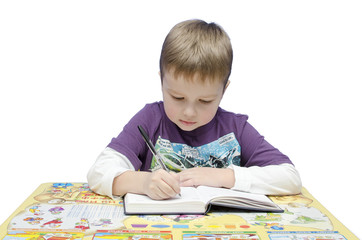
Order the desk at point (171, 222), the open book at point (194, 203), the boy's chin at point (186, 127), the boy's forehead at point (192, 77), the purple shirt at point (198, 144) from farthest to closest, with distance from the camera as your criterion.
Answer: the purple shirt at point (198, 144)
the boy's chin at point (186, 127)
the boy's forehead at point (192, 77)
the open book at point (194, 203)
the desk at point (171, 222)

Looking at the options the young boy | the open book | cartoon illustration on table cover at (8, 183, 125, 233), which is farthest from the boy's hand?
cartoon illustration on table cover at (8, 183, 125, 233)

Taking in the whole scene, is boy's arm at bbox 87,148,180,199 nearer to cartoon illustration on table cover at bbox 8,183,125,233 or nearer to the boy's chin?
cartoon illustration on table cover at bbox 8,183,125,233

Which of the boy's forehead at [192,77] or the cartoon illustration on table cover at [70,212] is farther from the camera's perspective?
the boy's forehead at [192,77]

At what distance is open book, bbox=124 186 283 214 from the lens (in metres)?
1.65

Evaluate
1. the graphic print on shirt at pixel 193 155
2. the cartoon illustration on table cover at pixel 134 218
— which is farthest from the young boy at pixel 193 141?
the cartoon illustration on table cover at pixel 134 218

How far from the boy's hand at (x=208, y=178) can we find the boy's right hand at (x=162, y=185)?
0.20 meters

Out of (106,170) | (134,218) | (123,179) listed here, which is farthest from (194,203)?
(106,170)

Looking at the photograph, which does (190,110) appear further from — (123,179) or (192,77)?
(123,179)

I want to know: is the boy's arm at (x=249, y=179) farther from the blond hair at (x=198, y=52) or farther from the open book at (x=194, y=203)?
the blond hair at (x=198, y=52)

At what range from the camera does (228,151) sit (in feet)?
6.98

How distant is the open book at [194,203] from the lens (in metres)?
1.65

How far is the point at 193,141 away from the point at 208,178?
0.95ft

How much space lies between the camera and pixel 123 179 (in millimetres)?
1830

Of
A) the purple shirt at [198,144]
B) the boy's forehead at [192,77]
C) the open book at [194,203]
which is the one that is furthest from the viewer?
the purple shirt at [198,144]
